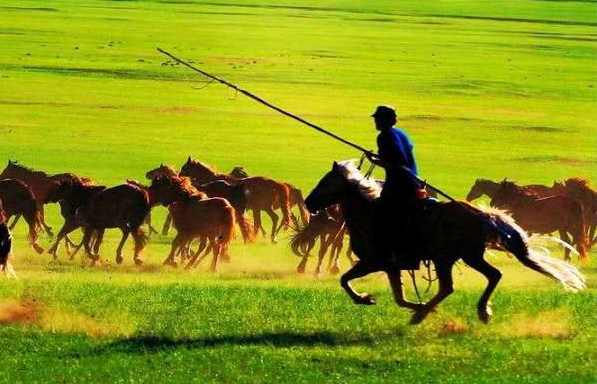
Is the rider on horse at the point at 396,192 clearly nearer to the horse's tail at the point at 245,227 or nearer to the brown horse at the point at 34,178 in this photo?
the horse's tail at the point at 245,227

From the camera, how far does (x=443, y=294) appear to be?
15.0 meters

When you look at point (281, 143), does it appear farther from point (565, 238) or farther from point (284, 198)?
point (565, 238)

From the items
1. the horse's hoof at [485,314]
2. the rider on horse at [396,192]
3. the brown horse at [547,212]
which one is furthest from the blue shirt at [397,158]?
the brown horse at [547,212]

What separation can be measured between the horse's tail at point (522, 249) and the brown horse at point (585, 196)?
36.2 ft

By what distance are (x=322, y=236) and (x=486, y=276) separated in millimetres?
7876

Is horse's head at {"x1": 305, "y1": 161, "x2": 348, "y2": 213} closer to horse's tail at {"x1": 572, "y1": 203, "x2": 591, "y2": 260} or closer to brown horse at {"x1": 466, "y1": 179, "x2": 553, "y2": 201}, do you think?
horse's tail at {"x1": 572, "y1": 203, "x2": 591, "y2": 260}

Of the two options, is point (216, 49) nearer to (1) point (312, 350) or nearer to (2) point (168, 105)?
(2) point (168, 105)

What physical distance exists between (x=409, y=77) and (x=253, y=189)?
38.8m

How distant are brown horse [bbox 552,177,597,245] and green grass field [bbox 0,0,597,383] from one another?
2.26 ft

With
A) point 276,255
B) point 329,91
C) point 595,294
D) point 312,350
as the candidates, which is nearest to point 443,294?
point 312,350

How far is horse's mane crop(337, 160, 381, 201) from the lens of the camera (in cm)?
1562

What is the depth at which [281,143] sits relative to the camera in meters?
44.0

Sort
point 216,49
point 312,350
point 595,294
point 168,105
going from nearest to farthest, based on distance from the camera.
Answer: point 312,350, point 595,294, point 168,105, point 216,49

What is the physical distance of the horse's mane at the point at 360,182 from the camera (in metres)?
15.6
